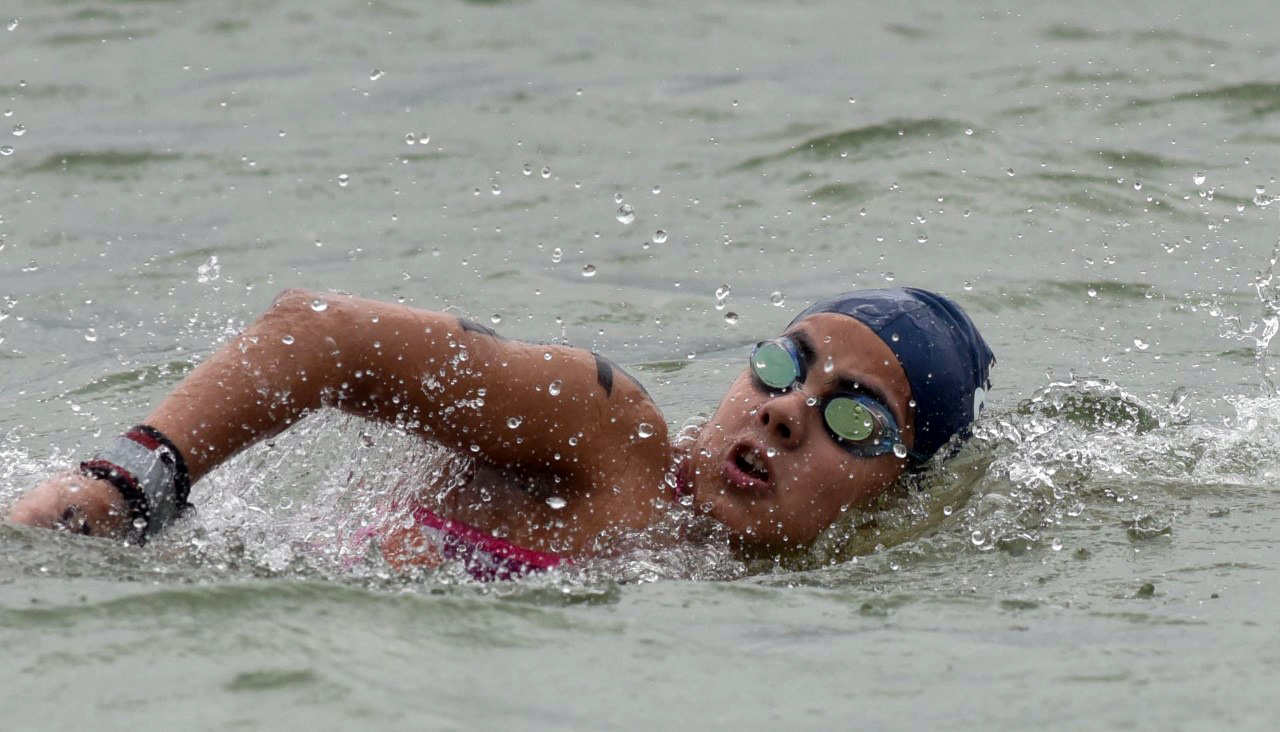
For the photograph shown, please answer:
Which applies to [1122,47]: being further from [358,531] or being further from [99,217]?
[358,531]

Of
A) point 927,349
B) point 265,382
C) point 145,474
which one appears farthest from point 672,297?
point 145,474

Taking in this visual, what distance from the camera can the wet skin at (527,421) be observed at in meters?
4.07

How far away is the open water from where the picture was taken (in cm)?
356

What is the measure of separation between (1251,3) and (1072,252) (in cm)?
771

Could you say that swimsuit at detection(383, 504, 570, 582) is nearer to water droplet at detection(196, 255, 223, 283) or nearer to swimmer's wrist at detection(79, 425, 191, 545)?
swimmer's wrist at detection(79, 425, 191, 545)

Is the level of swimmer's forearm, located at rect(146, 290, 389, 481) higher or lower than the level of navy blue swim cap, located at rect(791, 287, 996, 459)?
higher

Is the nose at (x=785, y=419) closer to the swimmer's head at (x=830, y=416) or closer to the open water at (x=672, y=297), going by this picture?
the swimmer's head at (x=830, y=416)

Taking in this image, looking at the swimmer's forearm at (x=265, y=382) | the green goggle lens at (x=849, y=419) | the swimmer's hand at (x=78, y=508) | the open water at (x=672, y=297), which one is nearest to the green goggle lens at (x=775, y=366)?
the green goggle lens at (x=849, y=419)

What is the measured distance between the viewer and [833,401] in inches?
200

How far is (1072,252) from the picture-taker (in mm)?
9539

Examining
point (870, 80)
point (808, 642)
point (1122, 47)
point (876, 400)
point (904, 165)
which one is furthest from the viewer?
point (1122, 47)

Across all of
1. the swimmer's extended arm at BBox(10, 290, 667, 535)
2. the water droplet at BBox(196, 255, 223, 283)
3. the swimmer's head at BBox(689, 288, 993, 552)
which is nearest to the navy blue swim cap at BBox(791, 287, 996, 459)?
the swimmer's head at BBox(689, 288, 993, 552)

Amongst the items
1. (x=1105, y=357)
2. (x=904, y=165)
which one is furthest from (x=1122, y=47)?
(x=1105, y=357)

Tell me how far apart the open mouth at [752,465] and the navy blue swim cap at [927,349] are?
1.82 ft
